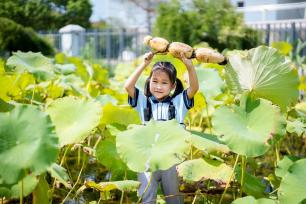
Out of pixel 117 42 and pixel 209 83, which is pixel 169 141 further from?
pixel 117 42

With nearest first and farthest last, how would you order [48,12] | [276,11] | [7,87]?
1. [7,87]
2. [276,11]
3. [48,12]

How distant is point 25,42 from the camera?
7453 millimetres

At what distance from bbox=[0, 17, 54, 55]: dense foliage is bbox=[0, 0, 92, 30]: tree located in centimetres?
1766

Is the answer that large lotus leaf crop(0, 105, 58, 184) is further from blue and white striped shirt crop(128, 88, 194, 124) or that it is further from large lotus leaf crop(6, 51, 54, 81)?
large lotus leaf crop(6, 51, 54, 81)

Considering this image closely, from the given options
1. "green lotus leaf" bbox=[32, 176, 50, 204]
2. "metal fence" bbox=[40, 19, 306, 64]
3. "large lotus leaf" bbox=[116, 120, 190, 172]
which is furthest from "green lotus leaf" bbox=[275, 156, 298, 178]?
"metal fence" bbox=[40, 19, 306, 64]

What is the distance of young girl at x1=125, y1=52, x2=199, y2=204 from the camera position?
1.83 m

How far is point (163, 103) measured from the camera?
6.11 ft

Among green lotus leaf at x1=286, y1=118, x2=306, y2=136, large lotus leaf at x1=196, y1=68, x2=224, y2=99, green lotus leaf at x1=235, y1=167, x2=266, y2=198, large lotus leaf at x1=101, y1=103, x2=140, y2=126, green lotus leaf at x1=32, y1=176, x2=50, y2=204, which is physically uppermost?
large lotus leaf at x1=196, y1=68, x2=224, y2=99

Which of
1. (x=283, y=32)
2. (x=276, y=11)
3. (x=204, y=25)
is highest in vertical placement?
(x=276, y=11)

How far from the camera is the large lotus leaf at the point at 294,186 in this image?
1.60 meters

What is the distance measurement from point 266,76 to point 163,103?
45cm

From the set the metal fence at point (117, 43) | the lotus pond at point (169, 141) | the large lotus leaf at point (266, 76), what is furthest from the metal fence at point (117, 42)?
the large lotus leaf at point (266, 76)

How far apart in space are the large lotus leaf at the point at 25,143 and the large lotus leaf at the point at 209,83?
1.57 meters

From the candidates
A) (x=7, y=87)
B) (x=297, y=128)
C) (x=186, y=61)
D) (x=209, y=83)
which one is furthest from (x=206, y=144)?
(x=7, y=87)
